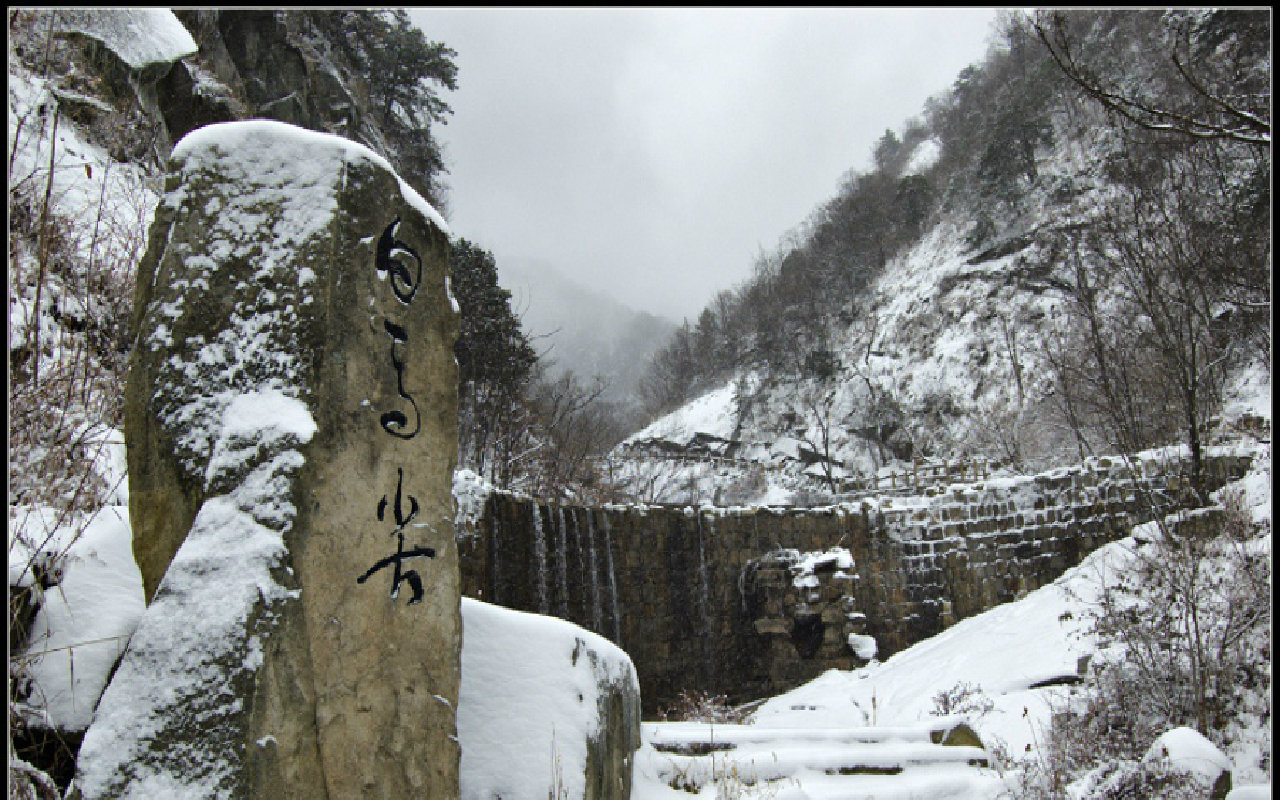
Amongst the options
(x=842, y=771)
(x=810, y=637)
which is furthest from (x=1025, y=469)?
(x=842, y=771)

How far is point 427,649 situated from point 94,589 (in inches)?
50.0

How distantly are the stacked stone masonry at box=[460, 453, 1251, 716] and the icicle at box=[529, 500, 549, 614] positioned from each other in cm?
2

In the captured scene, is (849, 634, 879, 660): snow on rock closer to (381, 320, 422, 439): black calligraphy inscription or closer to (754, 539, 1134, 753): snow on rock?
(754, 539, 1134, 753): snow on rock

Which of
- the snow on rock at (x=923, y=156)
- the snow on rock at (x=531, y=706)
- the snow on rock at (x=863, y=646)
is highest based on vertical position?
the snow on rock at (x=923, y=156)

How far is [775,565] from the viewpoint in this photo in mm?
12305

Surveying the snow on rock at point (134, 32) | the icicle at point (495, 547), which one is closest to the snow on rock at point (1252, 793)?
the icicle at point (495, 547)

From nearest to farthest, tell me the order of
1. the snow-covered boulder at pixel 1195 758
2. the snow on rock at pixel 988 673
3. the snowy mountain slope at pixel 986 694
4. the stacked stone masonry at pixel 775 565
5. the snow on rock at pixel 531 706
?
the snow on rock at pixel 531 706 → the snow-covered boulder at pixel 1195 758 → the snowy mountain slope at pixel 986 694 → the snow on rock at pixel 988 673 → the stacked stone masonry at pixel 775 565

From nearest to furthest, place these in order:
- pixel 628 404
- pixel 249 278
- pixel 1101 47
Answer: pixel 249 278 → pixel 1101 47 → pixel 628 404

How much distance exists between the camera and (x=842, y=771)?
5078mm

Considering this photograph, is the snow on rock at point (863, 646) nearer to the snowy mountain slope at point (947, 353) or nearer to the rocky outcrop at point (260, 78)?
the snowy mountain slope at point (947, 353)

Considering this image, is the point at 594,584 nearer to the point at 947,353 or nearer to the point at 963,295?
the point at 947,353

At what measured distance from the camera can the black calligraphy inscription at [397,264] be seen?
2.79 meters

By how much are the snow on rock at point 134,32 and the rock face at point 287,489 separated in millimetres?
7679

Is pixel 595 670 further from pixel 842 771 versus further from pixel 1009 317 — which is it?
pixel 1009 317
